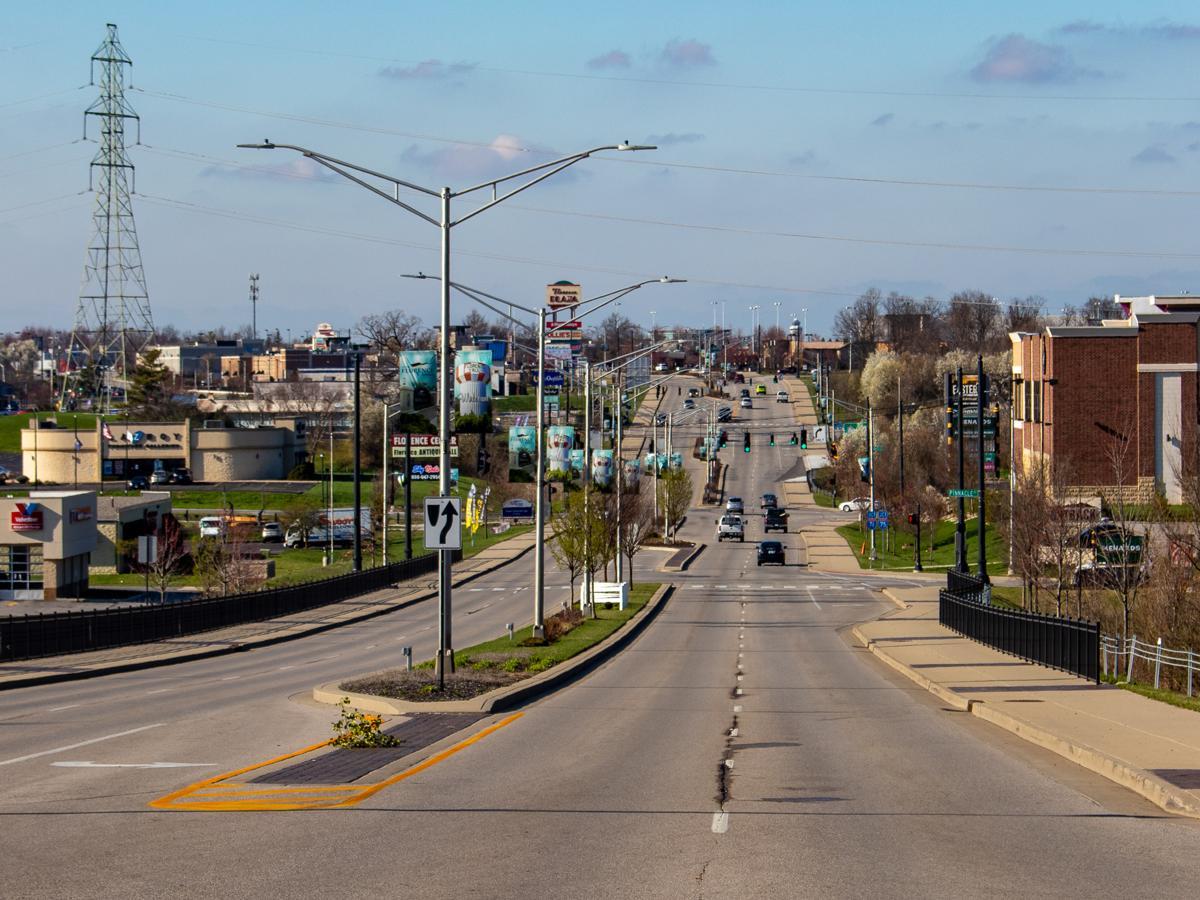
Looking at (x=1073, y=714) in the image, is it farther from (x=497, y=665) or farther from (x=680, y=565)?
(x=680, y=565)

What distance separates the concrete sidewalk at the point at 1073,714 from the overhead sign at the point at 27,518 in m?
39.4

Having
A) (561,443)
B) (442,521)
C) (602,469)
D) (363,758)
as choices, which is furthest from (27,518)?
(363,758)

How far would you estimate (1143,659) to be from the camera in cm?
3344

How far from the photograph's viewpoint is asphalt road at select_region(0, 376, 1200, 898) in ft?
31.9

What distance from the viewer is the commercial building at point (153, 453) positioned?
12375cm

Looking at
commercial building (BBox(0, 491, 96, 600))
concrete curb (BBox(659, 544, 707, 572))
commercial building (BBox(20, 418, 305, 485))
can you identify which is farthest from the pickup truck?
commercial building (BBox(20, 418, 305, 485))

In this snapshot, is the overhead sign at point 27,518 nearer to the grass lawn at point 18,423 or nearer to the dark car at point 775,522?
the dark car at point 775,522

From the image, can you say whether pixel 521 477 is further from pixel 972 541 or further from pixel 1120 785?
pixel 1120 785

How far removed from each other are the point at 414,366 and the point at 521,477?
145 feet

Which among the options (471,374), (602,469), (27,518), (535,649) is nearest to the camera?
(535,649)

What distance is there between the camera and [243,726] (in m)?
20.6

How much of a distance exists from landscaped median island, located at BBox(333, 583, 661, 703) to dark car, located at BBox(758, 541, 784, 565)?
33.7 metres

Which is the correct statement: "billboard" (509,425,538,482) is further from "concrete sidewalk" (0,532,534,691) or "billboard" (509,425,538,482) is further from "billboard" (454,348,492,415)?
"concrete sidewalk" (0,532,534,691)

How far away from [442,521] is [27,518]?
4446cm
